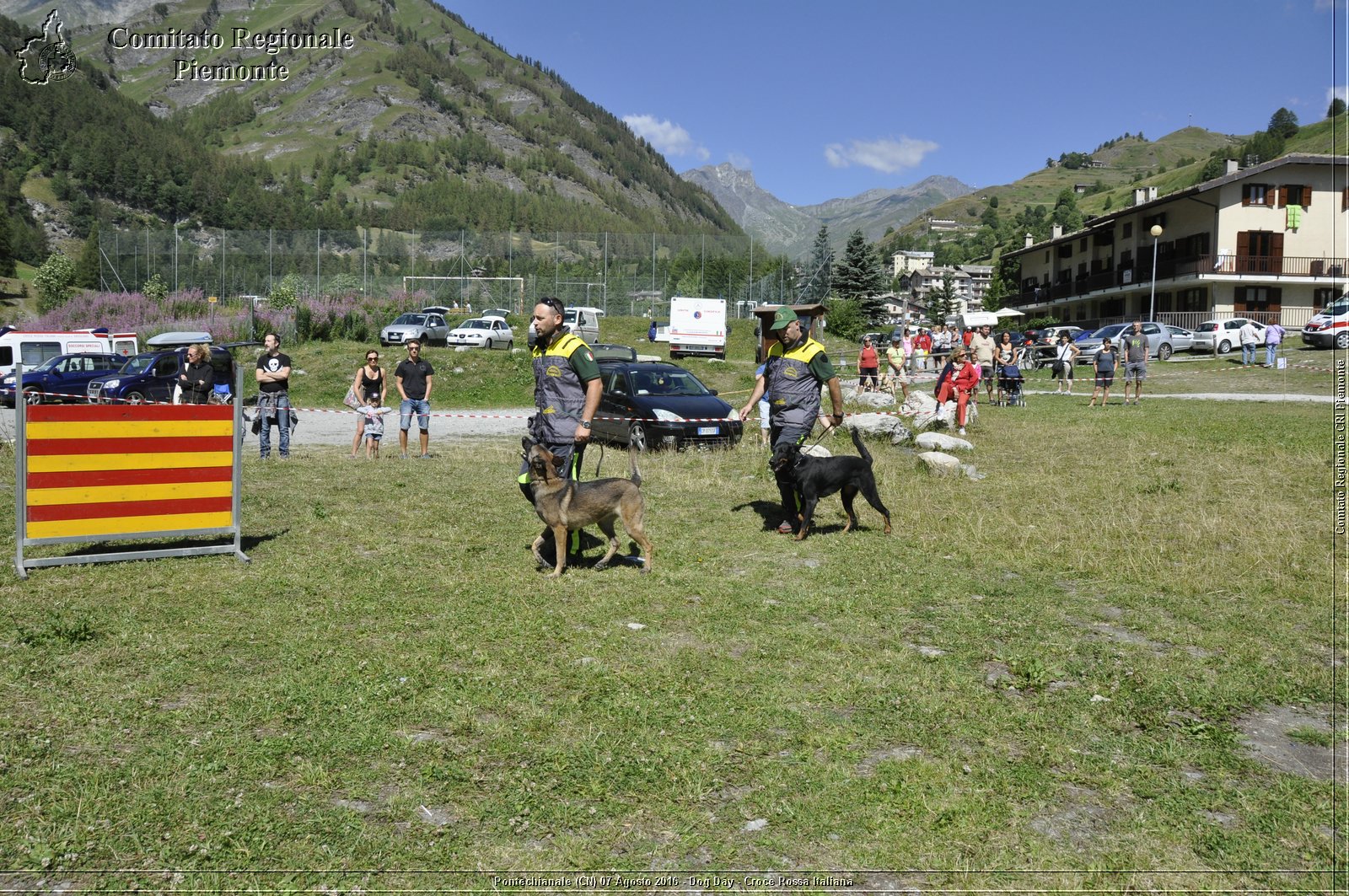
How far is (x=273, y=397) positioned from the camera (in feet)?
44.0

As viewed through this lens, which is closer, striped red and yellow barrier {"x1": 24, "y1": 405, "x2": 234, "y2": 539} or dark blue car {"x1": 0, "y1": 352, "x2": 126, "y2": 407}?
striped red and yellow barrier {"x1": 24, "y1": 405, "x2": 234, "y2": 539}

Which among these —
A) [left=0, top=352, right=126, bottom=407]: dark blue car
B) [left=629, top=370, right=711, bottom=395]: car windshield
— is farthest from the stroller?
[left=0, top=352, right=126, bottom=407]: dark blue car

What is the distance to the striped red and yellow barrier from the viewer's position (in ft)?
21.0

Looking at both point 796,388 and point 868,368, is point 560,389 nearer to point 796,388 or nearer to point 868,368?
point 796,388

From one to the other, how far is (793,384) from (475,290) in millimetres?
42790

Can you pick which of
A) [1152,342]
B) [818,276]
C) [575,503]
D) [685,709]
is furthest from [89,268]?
[685,709]

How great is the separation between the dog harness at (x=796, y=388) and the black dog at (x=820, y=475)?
306 millimetres

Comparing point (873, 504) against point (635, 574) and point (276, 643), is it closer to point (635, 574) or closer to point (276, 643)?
point (635, 574)

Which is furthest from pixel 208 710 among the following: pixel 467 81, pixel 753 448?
pixel 467 81

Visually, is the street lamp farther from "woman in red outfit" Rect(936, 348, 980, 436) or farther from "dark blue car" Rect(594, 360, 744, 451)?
"dark blue car" Rect(594, 360, 744, 451)

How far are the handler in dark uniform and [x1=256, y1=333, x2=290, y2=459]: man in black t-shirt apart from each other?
26.1 ft

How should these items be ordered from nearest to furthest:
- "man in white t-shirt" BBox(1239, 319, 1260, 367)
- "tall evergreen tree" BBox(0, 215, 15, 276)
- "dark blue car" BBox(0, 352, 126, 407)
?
"dark blue car" BBox(0, 352, 126, 407) → "man in white t-shirt" BBox(1239, 319, 1260, 367) → "tall evergreen tree" BBox(0, 215, 15, 276)

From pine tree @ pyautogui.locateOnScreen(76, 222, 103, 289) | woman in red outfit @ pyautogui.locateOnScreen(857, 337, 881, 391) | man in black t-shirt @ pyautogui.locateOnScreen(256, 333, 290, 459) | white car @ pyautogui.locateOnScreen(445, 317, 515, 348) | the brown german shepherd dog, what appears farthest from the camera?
pine tree @ pyautogui.locateOnScreen(76, 222, 103, 289)

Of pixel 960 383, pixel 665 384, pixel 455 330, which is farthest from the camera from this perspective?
pixel 455 330
